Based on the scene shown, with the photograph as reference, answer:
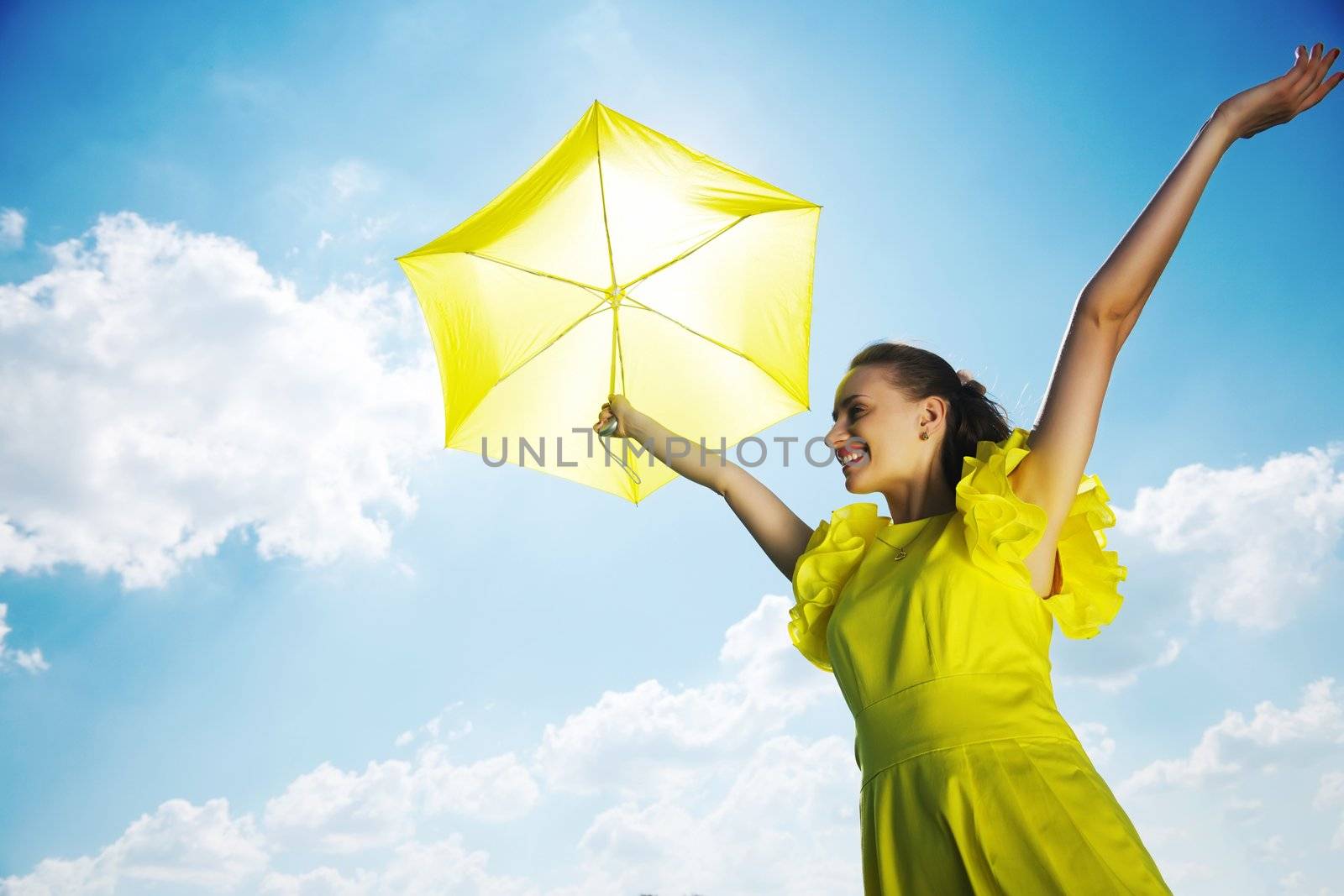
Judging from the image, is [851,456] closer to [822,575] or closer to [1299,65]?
[822,575]

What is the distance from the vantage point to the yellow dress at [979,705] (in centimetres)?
217

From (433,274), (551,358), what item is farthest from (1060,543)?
(433,274)

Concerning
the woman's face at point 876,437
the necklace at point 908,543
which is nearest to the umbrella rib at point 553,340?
the woman's face at point 876,437

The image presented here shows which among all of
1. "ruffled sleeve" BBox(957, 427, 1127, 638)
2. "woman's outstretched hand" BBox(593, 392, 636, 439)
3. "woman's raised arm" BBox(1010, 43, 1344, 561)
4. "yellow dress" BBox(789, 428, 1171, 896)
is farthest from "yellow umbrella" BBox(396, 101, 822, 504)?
"woman's raised arm" BBox(1010, 43, 1344, 561)

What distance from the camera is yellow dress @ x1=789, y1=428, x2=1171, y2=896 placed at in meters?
2.17

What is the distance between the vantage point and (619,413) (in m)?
4.28

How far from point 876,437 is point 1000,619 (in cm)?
83

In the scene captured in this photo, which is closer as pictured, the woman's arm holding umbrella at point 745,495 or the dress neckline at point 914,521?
the dress neckline at point 914,521

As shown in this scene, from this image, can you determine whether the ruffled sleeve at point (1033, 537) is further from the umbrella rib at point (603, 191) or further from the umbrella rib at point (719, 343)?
the umbrella rib at point (603, 191)

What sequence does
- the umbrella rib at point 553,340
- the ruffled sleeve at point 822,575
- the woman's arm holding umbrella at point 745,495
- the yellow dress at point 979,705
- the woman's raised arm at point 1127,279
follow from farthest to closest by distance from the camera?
the umbrella rib at point 553,340 → the woman's arm holding umbrella at point 745,495 → the ruffled sleeve at point 822,575 → the woman's raised arm at point 1127,279 → the yellow dress at point 979,705

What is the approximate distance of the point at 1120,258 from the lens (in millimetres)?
2510

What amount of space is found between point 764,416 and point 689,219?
3.76ft

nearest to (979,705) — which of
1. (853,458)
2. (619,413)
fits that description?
(853,458)

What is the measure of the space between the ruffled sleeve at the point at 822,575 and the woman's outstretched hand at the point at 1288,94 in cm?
162
